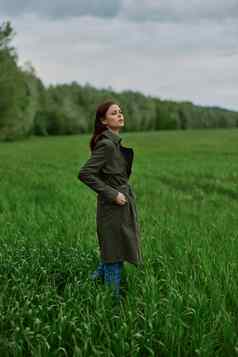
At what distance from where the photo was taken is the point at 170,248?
5703 mm

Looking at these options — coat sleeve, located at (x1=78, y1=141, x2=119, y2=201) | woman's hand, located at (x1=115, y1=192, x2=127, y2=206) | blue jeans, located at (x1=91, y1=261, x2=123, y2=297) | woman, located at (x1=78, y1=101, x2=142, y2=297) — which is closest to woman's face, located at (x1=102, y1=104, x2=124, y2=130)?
woman, located at (x1=78, y1=101, x2=142, y2=297)

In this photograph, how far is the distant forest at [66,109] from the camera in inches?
1727

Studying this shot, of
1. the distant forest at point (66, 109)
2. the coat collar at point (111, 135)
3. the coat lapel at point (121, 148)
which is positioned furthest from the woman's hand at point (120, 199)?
the distant forest at point (66, 109)

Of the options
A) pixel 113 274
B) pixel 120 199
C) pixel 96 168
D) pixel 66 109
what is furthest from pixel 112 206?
pixel 66 109

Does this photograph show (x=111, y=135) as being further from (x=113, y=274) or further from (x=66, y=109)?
(x=66, y=109)

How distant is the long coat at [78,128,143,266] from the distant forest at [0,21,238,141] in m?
39.8

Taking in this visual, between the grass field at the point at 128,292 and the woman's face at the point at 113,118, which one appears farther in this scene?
the woman's face at the point at 113,118

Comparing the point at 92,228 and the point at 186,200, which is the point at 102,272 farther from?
the point at 186,200

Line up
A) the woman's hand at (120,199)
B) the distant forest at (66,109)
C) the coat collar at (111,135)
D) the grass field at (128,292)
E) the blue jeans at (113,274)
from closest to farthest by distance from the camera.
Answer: the grass field at (128,292) → the woman's hand at (120,199) → the coat collar at (111,135) → the blue jeans at (113,274) → the distant forest at (66,109)

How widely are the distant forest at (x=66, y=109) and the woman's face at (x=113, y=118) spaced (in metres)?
39.7

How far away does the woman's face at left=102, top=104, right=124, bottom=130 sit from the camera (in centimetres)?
417

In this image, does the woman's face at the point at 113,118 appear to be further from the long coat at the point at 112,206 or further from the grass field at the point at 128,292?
the grass field at the point at 128,292

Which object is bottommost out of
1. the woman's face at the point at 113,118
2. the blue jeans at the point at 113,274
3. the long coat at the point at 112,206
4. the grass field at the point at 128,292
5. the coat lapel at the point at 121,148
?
the grass field at the point at 128,292

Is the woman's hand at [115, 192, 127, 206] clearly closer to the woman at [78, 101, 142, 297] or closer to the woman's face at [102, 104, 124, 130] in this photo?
the woman at [78, 101, 142, 297]
